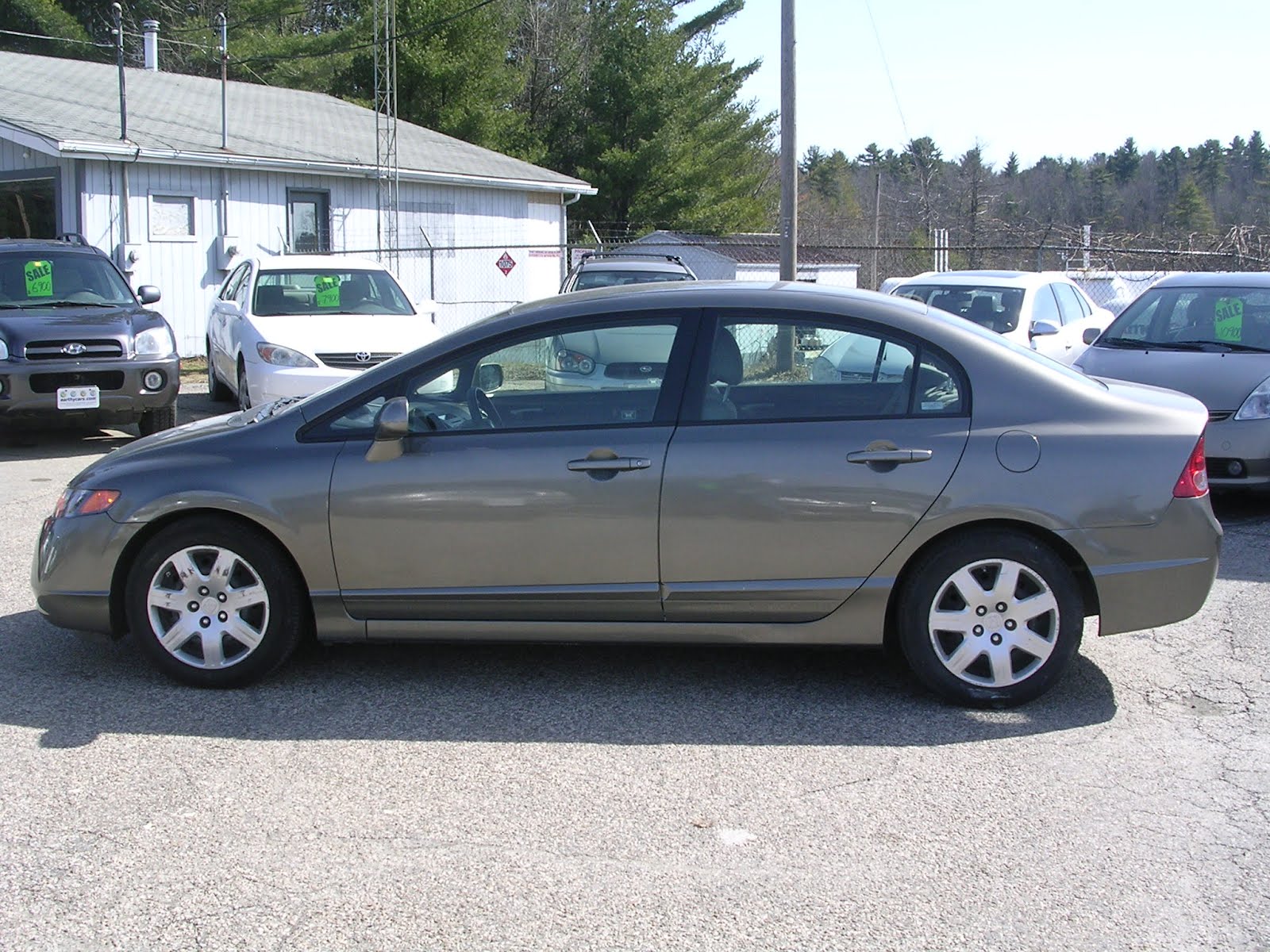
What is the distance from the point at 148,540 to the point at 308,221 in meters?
18.5

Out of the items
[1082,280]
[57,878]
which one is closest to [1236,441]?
[57,878]

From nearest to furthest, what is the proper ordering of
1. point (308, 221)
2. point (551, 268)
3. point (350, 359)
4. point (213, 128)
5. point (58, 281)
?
point (350, 359) < point (58, 281) < point (213, 128) < point (308, 221) < point (551, 268)

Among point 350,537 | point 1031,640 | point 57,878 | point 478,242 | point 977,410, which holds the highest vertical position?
point 478,242

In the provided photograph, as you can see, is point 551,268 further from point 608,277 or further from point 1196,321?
point 1196,321

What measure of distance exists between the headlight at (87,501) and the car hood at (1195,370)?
21.6 feet

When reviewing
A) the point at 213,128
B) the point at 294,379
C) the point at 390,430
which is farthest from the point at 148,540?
the point at 213,128

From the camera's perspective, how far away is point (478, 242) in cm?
2636

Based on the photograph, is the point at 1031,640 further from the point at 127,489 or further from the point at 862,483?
the point at 127,489

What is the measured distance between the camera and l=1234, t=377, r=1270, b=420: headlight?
8391 mm

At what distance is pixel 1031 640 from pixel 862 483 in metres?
0.86

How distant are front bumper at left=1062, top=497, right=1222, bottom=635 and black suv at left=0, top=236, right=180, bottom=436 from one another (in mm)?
8978

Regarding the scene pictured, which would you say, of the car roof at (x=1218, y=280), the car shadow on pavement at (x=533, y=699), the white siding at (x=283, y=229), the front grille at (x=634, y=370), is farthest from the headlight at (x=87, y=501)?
the white siding at (x=283, y=229)

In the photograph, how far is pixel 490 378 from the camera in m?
5.18

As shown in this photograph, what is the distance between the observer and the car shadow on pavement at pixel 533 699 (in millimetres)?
4770
